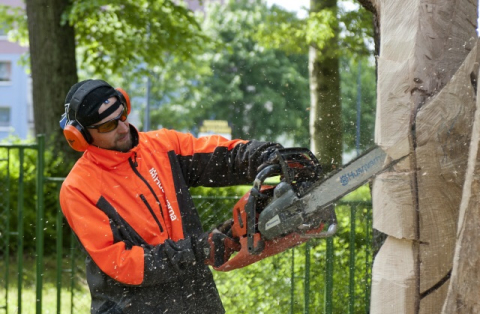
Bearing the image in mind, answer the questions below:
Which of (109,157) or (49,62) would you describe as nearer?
(109,157)

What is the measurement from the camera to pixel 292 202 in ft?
7.79

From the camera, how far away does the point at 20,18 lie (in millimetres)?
10023

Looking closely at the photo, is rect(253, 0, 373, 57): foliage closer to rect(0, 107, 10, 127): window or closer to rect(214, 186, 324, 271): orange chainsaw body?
rect(214, 186, 324, 271): orange chainsaw body

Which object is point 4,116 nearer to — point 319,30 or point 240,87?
point 240,87

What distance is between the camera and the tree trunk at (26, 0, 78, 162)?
8.19m

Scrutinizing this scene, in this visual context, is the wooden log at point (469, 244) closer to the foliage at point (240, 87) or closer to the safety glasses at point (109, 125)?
the safety glasses at point (109, 125)

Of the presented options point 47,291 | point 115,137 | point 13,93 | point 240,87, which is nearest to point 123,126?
point 115,137

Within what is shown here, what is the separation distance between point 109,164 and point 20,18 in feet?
26.5

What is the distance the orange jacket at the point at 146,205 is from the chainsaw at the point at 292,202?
179 millimetres

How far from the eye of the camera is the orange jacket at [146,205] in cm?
260

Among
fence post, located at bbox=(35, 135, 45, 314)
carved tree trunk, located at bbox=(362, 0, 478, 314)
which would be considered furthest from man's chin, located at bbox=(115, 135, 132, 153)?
fence post, located at bbox=(35, 135, 45, 314)

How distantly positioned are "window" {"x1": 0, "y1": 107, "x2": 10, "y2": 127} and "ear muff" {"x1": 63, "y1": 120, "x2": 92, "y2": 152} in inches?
1325

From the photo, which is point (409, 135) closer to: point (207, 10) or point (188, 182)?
point (188, 182)

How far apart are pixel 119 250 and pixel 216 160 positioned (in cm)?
56
